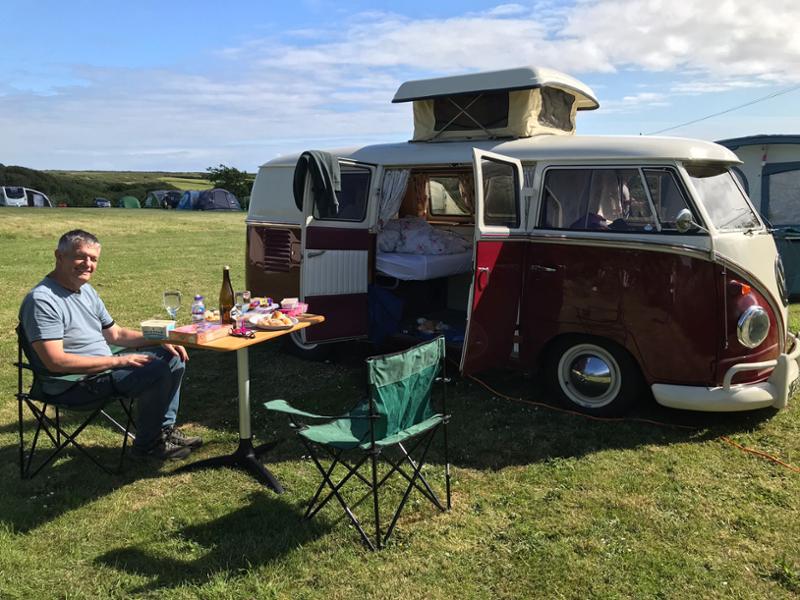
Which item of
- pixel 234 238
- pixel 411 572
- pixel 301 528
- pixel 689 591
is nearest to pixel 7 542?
pixel 301 528

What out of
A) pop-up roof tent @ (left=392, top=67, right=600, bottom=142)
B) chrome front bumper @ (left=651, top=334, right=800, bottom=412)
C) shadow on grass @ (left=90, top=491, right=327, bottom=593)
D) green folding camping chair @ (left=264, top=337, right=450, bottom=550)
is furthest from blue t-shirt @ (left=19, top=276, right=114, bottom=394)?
chrome front bumper @ (left=651, top=334, right=800, bottom=412)

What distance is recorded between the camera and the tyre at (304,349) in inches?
260

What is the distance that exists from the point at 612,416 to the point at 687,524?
147cm

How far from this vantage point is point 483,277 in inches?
194

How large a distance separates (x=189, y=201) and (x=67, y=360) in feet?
118

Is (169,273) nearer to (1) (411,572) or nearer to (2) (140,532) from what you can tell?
(2) (140,532)

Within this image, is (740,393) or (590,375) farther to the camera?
(590,375)

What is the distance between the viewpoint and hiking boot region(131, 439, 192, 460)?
422 cm

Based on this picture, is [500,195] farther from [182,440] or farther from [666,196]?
[182,440]

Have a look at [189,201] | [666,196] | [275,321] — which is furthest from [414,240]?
[189,201]

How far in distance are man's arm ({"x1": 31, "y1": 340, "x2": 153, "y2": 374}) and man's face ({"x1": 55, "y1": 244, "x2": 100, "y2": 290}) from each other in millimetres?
404

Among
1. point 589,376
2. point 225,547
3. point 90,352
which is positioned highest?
point 90,352

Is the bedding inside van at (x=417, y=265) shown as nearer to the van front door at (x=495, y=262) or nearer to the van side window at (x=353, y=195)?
the van side window at (x=353, y=195)

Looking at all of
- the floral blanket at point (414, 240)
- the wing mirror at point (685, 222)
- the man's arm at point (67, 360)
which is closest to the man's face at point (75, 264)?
the man's arm at point (67, 360)
